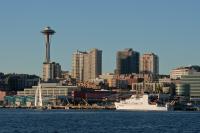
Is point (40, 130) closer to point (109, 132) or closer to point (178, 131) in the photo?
point (109, 132)

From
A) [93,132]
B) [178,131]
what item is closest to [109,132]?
[93,132]

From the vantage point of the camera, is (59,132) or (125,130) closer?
(59,132)

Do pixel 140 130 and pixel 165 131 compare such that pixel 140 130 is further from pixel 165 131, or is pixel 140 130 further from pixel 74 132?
pixel 74 132

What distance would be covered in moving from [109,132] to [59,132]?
5.43 m

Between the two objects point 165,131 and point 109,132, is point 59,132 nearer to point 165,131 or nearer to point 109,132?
point 109,132

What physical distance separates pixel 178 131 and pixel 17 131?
1781 centimetres

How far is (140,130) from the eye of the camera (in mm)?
88938

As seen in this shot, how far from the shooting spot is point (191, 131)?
8706 centimetres

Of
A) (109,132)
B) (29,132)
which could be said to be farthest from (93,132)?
(29,132)

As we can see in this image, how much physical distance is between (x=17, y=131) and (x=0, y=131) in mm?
2114

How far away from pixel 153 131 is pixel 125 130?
12.0 feet

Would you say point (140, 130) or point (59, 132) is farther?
point (140, 130)

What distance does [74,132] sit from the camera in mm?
83938

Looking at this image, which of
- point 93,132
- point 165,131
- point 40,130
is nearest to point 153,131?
point 165,131
